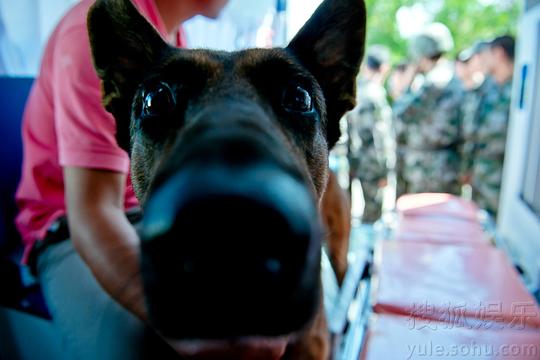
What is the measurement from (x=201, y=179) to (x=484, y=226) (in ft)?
7.45

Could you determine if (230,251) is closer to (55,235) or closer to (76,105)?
(76,105)

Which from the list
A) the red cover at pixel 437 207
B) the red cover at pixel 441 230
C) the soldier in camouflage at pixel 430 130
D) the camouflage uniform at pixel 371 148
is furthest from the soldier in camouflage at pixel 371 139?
the red cover at pixel 441 230

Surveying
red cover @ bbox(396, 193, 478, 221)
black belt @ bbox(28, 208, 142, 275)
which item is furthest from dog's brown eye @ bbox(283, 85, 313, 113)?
red cover @ bbox(396, 193, 478, 221)

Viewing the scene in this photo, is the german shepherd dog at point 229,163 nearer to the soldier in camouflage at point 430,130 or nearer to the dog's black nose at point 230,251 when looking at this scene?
the dog's black nose at point 230,251

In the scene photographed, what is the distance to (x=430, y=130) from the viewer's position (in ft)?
15.3

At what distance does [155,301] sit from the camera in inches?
19.8

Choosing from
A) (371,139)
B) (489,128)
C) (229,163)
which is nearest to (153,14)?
(229,163)

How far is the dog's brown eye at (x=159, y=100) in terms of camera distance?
33.7 inches

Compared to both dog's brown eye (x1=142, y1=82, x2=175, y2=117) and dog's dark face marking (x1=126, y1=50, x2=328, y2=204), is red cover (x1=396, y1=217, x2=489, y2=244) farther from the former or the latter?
dog's brown eye (x1=142, y1=82, x2=175, y2=117)

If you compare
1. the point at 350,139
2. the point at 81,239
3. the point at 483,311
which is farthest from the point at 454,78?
the point at 81,239

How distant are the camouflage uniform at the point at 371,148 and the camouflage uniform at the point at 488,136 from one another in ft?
3.15

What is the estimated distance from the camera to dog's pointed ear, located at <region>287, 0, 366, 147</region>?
2.83 ft

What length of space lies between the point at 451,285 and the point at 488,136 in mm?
3761

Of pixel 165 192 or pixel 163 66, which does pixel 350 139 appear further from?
pixel 165 192
